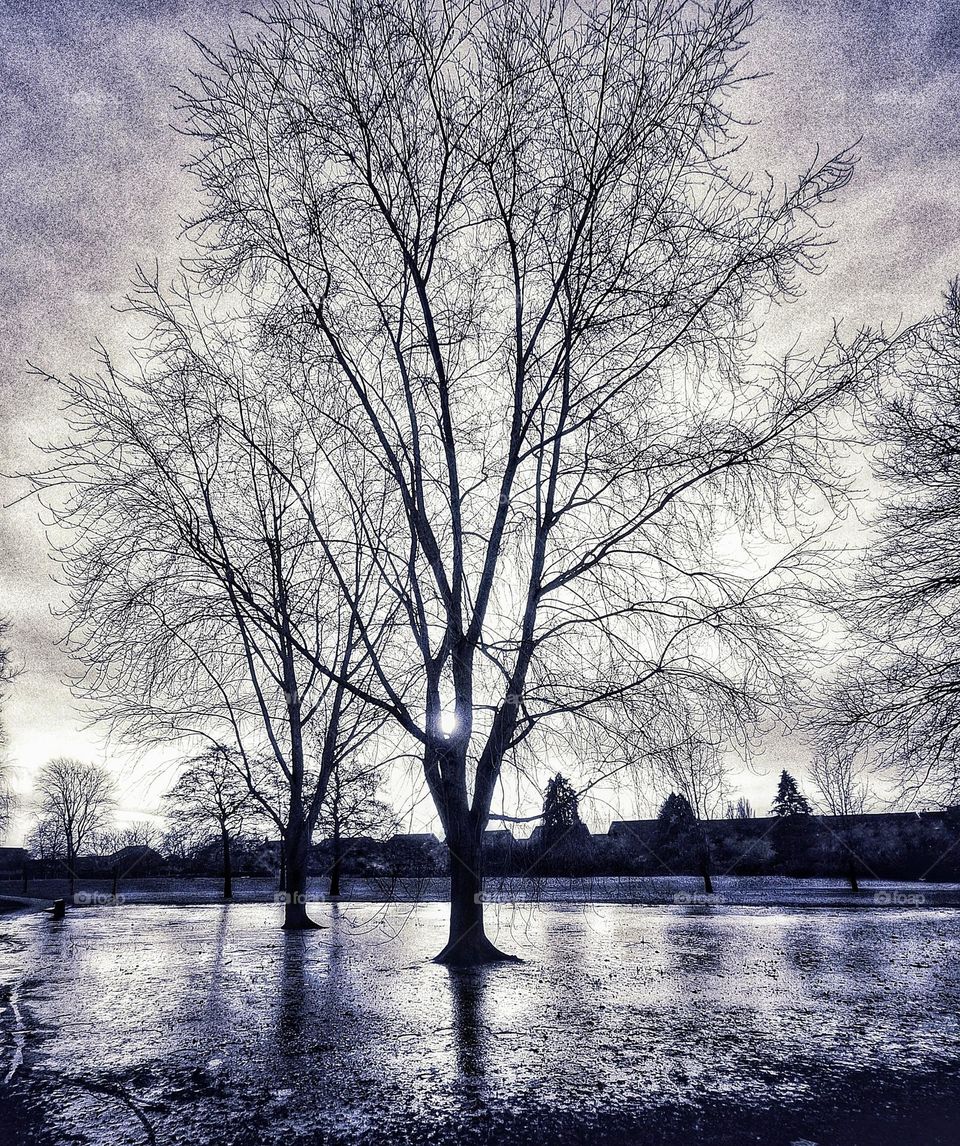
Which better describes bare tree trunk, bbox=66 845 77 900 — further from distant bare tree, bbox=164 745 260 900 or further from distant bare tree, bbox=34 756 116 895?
distant bare tree, bbox=164 745 260 900

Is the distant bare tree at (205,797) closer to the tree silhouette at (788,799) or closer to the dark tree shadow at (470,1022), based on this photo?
the dark tree shadow at (470,1022)

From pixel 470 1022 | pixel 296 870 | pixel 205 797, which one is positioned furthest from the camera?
pixel 205 797

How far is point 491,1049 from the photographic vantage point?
484cm

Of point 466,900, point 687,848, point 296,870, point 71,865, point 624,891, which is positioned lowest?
point 624,891

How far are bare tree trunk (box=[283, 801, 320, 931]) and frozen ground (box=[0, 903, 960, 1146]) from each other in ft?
17.7

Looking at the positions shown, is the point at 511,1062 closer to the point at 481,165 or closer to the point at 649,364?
the point at 649,364

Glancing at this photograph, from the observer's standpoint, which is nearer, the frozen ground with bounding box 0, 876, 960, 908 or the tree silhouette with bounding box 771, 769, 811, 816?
the frozen ground with bounding box 0, 876, 960, 908

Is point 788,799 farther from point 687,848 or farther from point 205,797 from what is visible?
point 205,797

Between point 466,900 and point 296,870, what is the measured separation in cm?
869

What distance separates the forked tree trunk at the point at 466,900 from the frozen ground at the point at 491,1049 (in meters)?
0.53

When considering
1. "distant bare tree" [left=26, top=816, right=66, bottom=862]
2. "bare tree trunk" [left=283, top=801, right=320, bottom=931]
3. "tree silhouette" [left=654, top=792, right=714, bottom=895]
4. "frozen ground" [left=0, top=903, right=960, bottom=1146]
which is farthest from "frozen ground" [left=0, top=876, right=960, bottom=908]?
"distant bare tree" [left=26, top=816, right=66, bottom=862]

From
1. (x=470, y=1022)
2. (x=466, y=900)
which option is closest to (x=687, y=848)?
(x=466, y=900)

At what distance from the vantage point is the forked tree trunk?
8461 millimetres

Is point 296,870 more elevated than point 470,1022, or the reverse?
point 296,870
